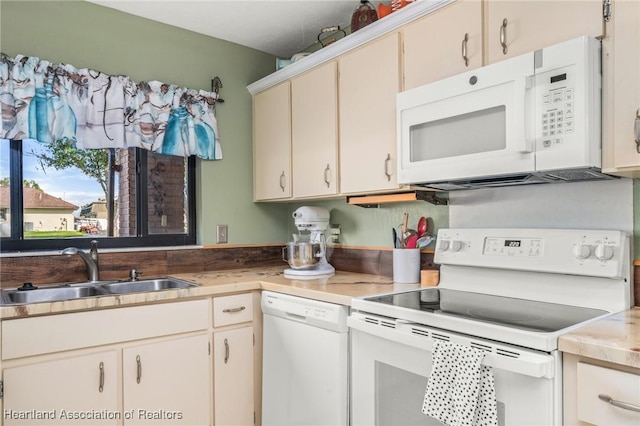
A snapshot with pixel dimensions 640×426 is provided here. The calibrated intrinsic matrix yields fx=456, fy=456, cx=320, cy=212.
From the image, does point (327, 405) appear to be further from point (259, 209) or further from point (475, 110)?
point (259, 209)

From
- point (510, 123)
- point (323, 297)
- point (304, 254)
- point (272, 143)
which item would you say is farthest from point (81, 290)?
point (510, 123)

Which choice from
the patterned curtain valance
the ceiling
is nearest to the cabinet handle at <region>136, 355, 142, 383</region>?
the patterned curtain valance

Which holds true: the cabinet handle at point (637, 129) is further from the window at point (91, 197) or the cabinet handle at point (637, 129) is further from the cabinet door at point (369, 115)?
the window at point (91, 197)

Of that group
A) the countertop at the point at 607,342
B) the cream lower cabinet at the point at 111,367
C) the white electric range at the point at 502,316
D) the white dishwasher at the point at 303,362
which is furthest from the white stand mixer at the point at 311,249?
the countertop at the point at 607,342

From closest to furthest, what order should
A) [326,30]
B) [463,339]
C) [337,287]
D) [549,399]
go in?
[549,399] → [463,339] → [337,287] → [326,30]

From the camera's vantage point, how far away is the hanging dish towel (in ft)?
4.14

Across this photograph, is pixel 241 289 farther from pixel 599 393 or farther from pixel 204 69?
pixel 599 393

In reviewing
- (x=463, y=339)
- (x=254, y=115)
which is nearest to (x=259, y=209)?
(x=254, y=115)

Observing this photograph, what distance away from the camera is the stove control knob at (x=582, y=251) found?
1563 mm

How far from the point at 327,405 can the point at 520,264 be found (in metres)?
0.94

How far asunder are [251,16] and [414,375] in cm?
208

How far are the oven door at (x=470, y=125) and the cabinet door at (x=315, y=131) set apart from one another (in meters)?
0.56

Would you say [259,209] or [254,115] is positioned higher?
[254,115]

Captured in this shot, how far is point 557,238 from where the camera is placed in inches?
65.6
